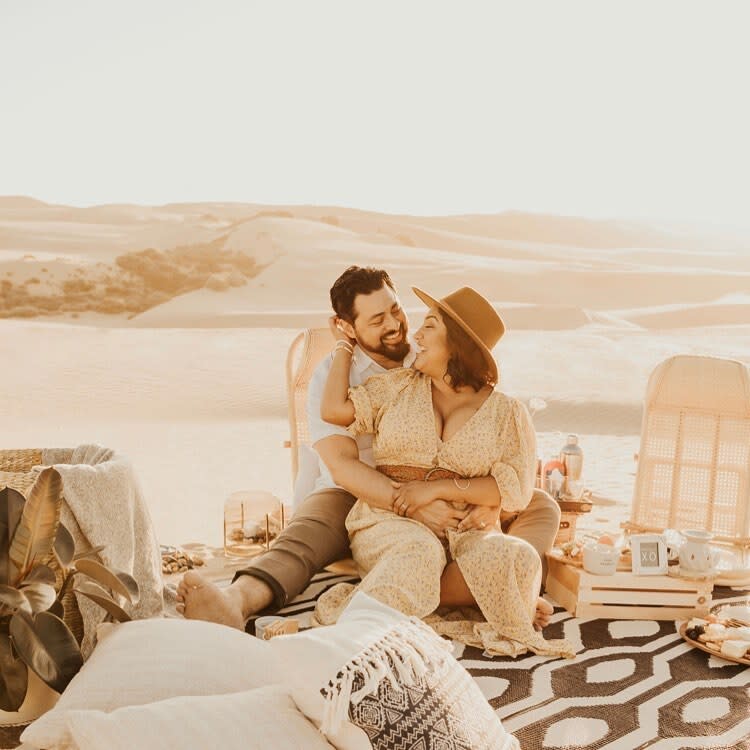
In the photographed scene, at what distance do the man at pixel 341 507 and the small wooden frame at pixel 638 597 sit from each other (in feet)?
0.73

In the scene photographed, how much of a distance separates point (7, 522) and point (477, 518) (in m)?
1.73

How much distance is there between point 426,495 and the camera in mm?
3199

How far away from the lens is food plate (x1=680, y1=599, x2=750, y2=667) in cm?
302

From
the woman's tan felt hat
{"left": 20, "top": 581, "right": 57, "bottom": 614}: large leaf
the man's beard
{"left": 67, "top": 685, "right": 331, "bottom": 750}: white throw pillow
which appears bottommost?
{"left": 67, "top": 685, "right": 331, "bottom": 750}: white throw pillow

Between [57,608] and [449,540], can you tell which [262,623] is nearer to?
[449,540]

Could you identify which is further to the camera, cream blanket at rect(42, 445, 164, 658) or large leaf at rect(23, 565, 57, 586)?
cream blanket at rect(42, 445, 164, 658)

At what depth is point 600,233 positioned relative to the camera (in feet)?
168

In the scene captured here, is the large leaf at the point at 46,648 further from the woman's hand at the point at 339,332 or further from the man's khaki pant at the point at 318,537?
the woman's hand at the point at 339,332

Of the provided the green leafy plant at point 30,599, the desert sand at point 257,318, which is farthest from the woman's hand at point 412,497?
the desert sand at point 257,318

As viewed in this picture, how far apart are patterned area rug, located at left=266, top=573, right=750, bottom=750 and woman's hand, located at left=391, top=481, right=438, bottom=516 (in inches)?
20.3

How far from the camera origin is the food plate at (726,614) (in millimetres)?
3018

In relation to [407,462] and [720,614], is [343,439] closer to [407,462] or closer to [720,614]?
[407,462]

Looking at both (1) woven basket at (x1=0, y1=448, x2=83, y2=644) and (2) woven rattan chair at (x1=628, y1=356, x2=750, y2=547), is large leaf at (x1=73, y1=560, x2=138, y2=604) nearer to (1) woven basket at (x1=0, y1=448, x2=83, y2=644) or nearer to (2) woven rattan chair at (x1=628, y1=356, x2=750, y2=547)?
(1) woven basket at (x1=0, y1=448, x2=83, y2=644)

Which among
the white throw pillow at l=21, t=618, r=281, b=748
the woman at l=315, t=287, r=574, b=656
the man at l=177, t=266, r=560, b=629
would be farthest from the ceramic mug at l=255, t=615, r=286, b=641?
the white throw pillow at l=21, t=618, r=281, b=748
